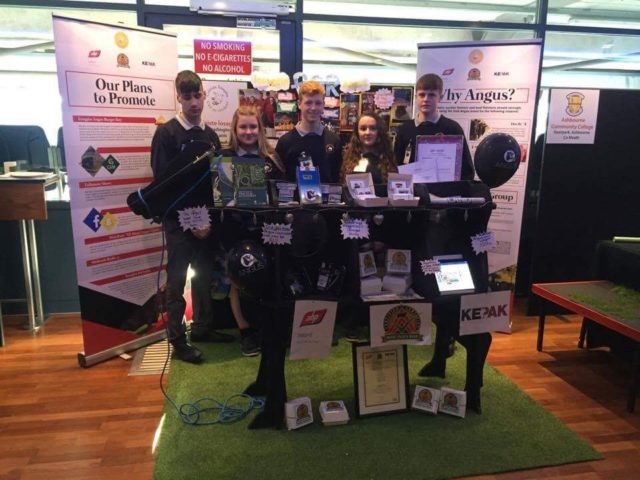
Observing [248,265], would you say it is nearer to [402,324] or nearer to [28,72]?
[402,324]

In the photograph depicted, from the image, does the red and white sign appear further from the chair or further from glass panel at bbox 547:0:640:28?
glass panel at bbox 547:0:640:28

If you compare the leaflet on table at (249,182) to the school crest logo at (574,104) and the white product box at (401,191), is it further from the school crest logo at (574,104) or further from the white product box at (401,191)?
the school crest logo at (574,104)

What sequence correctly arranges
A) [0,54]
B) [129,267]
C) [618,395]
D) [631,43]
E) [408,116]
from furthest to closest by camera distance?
[631,43] → [0,54] → [408,116] → [129,267] → [618,395]

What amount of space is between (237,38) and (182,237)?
167 centimetres

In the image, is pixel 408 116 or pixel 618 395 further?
pixel 408 116

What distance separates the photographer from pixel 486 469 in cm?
203

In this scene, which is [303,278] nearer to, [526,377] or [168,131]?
[168,131]

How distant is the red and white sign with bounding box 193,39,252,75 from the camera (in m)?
3.45

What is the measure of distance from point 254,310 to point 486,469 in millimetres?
1182

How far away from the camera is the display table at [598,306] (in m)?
2.49

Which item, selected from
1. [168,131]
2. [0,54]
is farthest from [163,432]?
[0,54]

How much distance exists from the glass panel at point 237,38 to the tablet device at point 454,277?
214 centimetres

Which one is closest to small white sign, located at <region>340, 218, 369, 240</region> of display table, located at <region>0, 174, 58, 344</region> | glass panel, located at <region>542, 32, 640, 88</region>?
display table, located at <region>0, 174, 58, 344</region>

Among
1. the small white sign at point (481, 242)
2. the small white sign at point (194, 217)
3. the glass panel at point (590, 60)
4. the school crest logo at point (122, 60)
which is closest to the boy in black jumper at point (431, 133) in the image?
the small white sign at point (481, 242)
